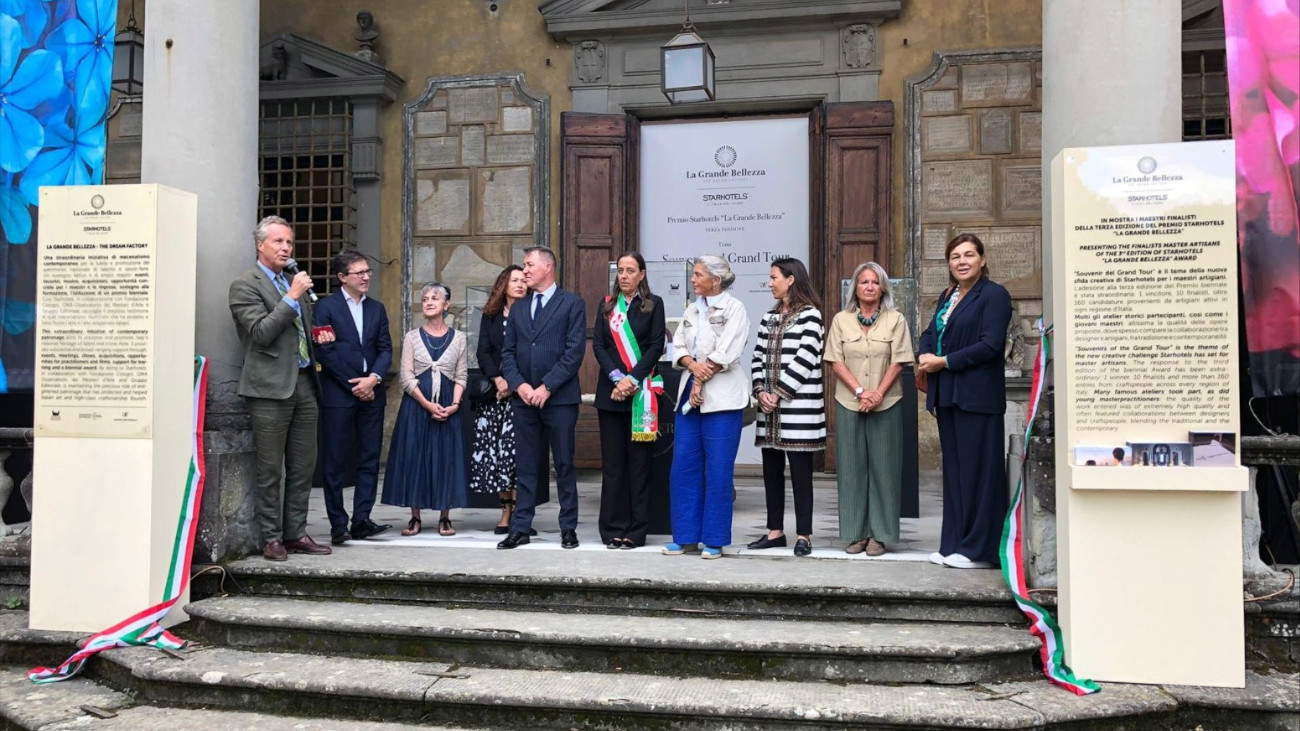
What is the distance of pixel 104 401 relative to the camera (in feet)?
16.4

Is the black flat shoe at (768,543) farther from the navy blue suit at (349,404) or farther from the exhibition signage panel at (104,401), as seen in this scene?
the exhibition signage panel at (104,401)

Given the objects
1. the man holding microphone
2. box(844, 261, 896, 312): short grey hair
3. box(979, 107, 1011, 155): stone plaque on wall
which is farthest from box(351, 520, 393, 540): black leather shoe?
box(979, 107, 1011, 155): stone plaque on wall

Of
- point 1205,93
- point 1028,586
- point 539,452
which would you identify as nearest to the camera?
point 1028,586

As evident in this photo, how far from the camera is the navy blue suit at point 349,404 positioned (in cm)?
618

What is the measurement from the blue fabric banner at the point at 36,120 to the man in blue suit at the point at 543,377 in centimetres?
247

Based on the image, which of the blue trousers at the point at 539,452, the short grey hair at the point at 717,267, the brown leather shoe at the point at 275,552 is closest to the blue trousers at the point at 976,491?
the short grey hair at the point at 717,267

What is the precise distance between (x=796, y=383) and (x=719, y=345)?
1.47 feet

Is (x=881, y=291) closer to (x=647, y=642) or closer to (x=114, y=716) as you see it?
(x=647, y=642)

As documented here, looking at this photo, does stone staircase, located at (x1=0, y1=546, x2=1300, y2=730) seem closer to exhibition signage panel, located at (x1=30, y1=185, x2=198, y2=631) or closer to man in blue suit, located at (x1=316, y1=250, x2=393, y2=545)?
exhibition signage panel, located at (x1=30, y1=185, x2=198, y2=631)

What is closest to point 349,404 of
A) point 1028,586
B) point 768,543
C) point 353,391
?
point 353,391

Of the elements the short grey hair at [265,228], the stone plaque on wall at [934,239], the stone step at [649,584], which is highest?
the stone plaque on wall at [934,239]

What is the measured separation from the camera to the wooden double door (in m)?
9.34

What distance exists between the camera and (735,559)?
219 inches

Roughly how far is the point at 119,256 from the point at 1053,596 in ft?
14.0
